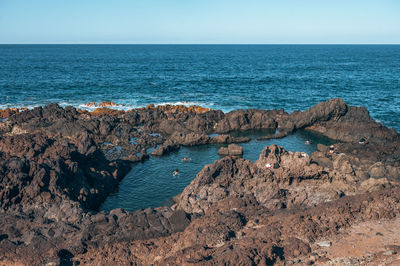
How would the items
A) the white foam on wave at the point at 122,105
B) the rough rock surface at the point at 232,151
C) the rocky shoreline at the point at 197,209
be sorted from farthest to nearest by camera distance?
the white foam on wave at the point at 122,105 → the rough rock surface at the point at 232,151 → the rocky shoreline at the point at 197,209

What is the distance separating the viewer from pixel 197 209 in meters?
24.0

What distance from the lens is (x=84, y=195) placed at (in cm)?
2691

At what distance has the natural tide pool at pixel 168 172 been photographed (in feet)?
99.7

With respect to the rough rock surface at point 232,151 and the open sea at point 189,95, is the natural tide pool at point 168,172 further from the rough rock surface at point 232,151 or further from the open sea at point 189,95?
the rough rock surface at point 232,151

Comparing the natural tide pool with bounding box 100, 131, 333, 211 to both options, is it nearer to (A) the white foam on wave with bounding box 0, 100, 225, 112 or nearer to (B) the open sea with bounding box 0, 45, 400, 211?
(B) the open sea with bounding box 0, 45, 400, 211

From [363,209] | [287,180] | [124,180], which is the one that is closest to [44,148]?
[124,180]

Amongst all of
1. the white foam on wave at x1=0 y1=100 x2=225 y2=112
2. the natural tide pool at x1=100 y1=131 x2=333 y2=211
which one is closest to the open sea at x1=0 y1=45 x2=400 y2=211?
the natural tide pool at x1=100 y1=131 x2=333 y2=211

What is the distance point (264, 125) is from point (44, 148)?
1315 inches

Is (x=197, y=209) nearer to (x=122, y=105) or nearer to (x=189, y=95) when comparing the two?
(x=122, y=105)

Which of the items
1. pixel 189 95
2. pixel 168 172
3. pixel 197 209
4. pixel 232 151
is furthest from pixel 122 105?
pixel 197 209

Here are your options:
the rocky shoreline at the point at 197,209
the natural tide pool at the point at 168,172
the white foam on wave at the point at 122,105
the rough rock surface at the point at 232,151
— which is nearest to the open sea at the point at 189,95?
the natural tide pool at the point at 168,172

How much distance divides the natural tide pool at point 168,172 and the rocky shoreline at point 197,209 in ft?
4.41

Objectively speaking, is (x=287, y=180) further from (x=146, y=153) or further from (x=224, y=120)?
(x=224, y=120)

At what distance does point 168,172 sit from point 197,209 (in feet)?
42.8
